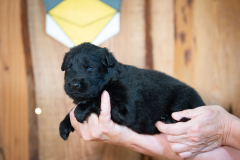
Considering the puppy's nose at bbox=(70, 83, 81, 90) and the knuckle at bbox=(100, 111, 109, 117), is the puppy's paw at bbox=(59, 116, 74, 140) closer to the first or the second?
the knuckle at bbox=(100, 111, 109, 117)

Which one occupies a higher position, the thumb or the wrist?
the thumb

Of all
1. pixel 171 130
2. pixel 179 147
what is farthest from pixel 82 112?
pixel 179 147

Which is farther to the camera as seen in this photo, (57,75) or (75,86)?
(57,75)

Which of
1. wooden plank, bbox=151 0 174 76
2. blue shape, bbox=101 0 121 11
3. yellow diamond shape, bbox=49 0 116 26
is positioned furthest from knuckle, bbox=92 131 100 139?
blue shape, bbox=101 0 121 11

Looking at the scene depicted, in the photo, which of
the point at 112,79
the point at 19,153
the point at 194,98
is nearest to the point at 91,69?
the point at 112,79

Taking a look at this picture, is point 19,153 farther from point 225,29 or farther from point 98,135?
point 225,29

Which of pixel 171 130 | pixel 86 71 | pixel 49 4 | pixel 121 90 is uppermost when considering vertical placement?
pixel 49 4

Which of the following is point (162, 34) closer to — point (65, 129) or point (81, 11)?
point (81, 11)
